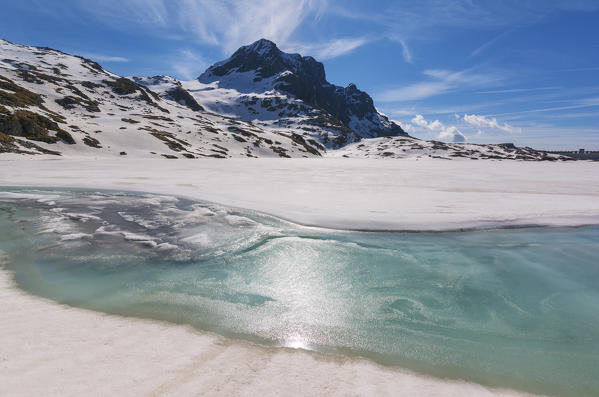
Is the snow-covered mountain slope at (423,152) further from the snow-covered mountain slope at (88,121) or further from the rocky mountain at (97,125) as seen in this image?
the snow-covered mountain slope at (88,121)

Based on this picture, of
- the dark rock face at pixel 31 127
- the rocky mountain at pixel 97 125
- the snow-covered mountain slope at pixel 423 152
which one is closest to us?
the dark rock face at pixel 31 127

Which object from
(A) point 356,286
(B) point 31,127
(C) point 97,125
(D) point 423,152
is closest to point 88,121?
(C) point 97,125

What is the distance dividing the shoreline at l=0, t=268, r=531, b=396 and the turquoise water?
0.91 ft

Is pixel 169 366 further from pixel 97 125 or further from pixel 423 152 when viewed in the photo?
pixel 423 152

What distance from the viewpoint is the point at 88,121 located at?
282 feet

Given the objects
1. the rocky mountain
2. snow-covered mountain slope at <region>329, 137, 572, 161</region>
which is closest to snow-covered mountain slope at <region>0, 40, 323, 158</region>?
the rocky mountain

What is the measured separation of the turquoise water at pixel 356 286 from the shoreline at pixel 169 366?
10.9 inches

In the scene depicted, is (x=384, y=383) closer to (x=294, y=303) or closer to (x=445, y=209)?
(x=294, y=303)

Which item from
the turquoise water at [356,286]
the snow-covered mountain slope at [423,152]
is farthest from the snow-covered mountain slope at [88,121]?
the turquoise water at [356,286]

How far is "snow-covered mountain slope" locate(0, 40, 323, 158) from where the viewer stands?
56969mm

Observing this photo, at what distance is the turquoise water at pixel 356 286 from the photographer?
161 inches

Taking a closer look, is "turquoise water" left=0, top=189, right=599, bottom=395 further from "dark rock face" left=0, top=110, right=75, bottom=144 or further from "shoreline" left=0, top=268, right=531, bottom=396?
"dark rock face" left=0, top=110, right=75, bottom=144

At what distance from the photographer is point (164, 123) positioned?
105312 mm

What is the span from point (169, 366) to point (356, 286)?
3.69 meters
